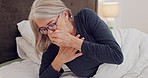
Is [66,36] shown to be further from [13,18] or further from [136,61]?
[13,18]

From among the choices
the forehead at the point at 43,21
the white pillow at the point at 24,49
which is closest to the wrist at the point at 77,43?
the forehead at the point at 43,21

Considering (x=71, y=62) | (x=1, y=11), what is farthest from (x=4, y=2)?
(x=71, y=62)

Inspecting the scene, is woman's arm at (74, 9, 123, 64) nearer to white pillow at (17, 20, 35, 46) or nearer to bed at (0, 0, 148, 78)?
bed at (0, 0, 148, 78)

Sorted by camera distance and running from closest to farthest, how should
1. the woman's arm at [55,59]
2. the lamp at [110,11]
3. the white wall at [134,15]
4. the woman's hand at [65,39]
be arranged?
1. the woman's hand at [65,39]
2. the woman's arm at [55,59]
3. the lamp at [110,11]
4. the white wall at [134,15]

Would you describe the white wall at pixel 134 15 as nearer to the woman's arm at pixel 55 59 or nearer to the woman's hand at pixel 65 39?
the woman's arm at pixel 55 59

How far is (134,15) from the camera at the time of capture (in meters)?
3.10

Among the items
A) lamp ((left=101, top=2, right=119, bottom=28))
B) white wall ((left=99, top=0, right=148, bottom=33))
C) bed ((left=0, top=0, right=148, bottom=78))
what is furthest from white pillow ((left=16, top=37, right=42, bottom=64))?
white wall ((left=99, top=0, right=148, bottom=33))

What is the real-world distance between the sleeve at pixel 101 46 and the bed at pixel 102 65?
0.12 m

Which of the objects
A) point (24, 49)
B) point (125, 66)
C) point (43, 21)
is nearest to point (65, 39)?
point (43, 21)

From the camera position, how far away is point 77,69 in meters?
1.06

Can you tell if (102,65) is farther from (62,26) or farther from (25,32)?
(25,32)

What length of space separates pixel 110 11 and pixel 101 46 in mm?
1967

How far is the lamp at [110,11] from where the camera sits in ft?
9.09

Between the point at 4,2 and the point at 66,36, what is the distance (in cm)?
67
